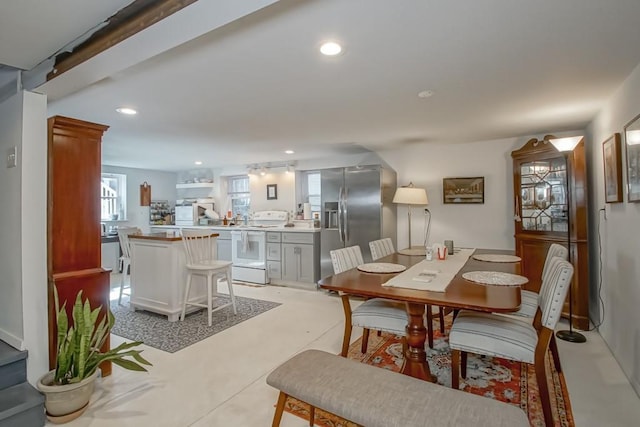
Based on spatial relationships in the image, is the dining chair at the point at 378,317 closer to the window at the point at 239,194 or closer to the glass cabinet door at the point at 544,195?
the glass cabinet door at the point at 544,195

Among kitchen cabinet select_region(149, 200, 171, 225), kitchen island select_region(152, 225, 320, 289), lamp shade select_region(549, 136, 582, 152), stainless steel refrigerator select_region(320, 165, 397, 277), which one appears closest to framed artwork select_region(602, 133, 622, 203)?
lamp shade select_region(549, 136, 582, 152)

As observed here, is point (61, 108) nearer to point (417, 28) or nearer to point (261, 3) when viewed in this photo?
point (261, 3)

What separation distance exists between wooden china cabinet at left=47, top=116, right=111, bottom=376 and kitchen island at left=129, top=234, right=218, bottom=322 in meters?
1.16

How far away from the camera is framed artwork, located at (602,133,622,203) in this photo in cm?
246

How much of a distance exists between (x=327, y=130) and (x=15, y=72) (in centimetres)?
268

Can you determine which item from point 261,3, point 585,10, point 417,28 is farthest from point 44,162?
point 585,10

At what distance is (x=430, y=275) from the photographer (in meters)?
2.25

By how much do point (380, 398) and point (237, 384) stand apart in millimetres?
1304

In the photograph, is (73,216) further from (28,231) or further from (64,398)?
(64,398)

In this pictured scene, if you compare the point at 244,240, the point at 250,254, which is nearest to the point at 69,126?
the point at 244,240

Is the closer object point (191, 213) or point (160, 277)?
point (160, 277)

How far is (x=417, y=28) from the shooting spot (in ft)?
5.55

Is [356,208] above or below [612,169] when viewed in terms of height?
below

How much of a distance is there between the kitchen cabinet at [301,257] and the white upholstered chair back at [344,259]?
2038 mm
